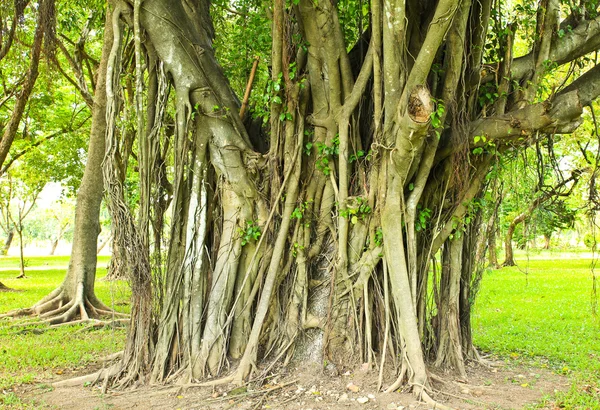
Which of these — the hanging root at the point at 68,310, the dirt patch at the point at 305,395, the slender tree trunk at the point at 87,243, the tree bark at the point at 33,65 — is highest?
the tree bark at the point at 33,65

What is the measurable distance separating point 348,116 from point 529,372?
3.13 metres

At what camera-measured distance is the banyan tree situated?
4.76 m

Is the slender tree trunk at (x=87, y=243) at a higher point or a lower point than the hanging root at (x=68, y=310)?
higher

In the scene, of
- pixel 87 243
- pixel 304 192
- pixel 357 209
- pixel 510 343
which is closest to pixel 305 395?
pixel 357 209

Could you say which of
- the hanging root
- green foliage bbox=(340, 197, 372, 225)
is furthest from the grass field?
green foliage bbox=(340, 197, 372, 225)

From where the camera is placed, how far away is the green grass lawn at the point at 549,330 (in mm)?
5129

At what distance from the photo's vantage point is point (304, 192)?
516 cm

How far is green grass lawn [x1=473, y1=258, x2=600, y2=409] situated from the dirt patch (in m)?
0.35

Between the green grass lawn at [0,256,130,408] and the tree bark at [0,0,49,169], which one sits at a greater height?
the tree bark at [0,0,49,169]

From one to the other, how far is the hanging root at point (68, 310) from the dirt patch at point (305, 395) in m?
3.07

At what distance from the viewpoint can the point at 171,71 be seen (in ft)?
16.7

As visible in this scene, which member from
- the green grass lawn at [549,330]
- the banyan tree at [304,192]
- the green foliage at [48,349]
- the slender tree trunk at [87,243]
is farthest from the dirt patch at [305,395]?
the slender tree trunk at [87,243]

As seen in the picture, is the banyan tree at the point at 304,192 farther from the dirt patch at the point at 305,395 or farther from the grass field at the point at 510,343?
the grass field at the point at 510,343

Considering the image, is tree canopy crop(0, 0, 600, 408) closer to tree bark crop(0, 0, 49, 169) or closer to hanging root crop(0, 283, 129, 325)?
tree bark crop(0, 0, 49, 169)
